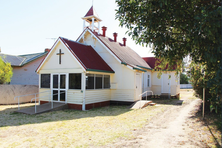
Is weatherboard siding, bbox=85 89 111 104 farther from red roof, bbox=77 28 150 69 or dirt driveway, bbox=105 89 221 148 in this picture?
dirt driveway, bbox=105 89 221 148

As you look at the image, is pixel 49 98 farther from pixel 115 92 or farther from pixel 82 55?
pixel 115 92

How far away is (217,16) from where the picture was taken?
5.66m

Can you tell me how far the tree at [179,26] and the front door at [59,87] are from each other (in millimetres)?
7237

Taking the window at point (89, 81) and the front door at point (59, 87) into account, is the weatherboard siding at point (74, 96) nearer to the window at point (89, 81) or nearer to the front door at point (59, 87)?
the front door at point (59, 87)

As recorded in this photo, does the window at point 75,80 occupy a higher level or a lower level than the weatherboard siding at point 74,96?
higher

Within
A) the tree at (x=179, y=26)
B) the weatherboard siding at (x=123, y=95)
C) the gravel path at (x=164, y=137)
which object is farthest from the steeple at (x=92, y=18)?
the gravel path at (x=164, y=137)

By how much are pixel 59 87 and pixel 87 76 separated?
2.38 meters

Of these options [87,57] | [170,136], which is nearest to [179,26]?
[170,136]

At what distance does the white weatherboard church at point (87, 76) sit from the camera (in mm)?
13031

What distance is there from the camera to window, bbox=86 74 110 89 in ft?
43.2

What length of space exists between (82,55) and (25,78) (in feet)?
40.9

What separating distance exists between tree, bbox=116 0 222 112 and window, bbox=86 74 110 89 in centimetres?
593

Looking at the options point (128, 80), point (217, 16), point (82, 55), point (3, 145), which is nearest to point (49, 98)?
point (82, 55)

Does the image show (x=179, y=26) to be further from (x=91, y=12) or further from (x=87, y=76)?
(x=91, y=12)
